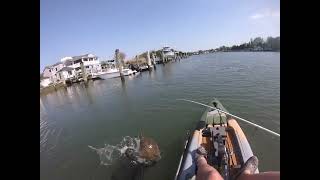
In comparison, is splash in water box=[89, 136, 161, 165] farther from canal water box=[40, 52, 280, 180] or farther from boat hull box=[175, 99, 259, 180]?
boat hull box=[175, 99, 259, 180]

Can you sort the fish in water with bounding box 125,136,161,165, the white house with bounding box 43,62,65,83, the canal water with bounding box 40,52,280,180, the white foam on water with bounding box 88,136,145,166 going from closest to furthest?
the fish in water with bounding box 125,136,161,165 < the canal water with bounding box 40,52,280,180 < the white foam on water with bounding box 88,136,145,166 < the white house with bounding box 43,62,65,83

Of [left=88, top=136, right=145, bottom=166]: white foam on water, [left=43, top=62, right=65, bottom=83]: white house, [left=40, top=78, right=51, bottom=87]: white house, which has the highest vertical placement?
[left=43, top=62, right=65, bottom=83]: white house

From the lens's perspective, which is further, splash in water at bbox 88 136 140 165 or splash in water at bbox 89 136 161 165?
splash in water at bbox 88 136 140 165

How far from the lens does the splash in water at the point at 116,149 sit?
970cm

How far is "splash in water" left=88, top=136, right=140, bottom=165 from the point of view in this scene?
9.70 meters

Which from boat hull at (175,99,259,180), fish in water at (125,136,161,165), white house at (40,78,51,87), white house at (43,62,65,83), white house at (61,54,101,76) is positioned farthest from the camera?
white house at (61,54,101,76)

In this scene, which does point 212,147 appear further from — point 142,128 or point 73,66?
point 73,66

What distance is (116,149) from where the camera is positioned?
1067cm

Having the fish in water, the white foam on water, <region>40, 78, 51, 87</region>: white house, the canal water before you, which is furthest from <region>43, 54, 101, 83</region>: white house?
the fish in water
